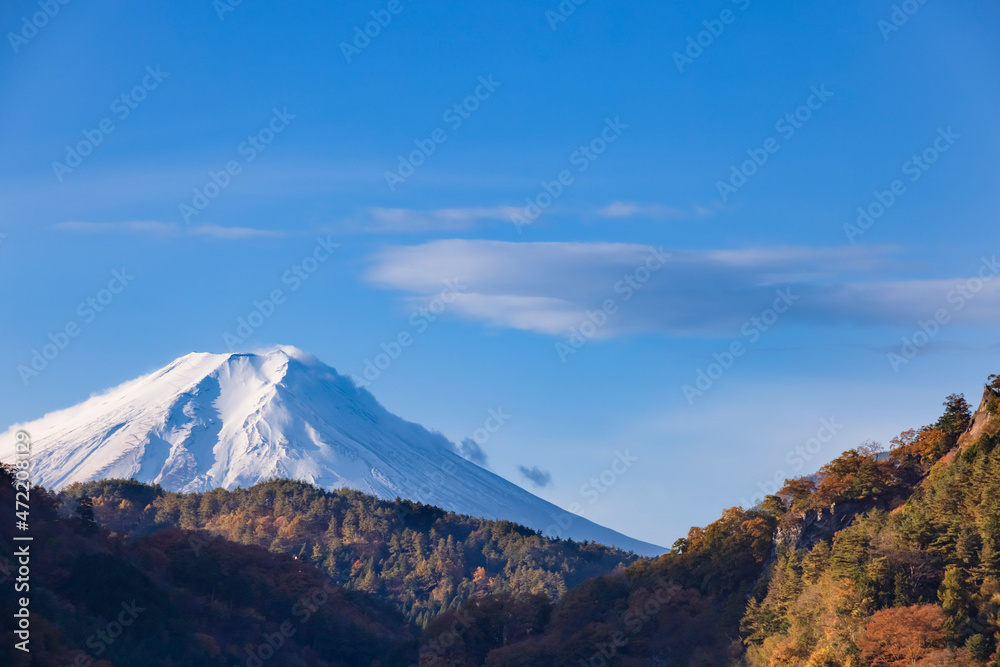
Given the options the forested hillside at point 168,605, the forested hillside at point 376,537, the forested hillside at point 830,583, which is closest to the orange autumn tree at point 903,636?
the forested hillside at point 830,583

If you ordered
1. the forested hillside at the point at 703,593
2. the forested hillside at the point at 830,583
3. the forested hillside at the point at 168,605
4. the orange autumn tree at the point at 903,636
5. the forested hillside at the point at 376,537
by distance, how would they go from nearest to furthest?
the orange autumn tree at the point at 903,636 < the forested hillside at the point at 830,583 < the forested hillside at the point at 703,593 < the forested hillside at the point at 168,605 < the forested hillside at the point at 376,537

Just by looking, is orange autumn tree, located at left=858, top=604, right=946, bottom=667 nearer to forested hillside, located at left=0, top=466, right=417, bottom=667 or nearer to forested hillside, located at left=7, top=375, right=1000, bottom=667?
forested hillside, located at left=7, top=375, right=1000, bottom=667

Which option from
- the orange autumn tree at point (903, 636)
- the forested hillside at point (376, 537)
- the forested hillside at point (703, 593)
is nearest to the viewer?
the orange autumn tree at point (903, 636)

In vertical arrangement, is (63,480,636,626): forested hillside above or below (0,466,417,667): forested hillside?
above

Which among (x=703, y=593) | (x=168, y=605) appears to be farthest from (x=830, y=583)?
(x=168, y=605)

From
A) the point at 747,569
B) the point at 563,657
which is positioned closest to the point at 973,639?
the point at 747,569

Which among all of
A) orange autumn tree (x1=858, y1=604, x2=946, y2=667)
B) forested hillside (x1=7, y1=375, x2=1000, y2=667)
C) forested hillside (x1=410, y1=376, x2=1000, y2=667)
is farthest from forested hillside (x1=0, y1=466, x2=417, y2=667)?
orange autumn tree (x1=858, y1=604, x2=946, y2=667)

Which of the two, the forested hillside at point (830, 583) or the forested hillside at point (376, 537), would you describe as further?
the forested hillside at point (376, 537)

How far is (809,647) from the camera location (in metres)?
46.4

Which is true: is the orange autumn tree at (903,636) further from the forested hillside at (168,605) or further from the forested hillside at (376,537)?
the forested hillside at (376,537)

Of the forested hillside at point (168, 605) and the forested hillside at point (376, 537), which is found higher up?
the forested hillside at point (376, 537)

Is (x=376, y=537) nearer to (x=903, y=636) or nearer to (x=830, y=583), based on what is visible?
(x=830, y=583)

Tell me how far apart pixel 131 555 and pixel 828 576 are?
44.0 m

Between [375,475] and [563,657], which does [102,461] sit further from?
[563,657]
